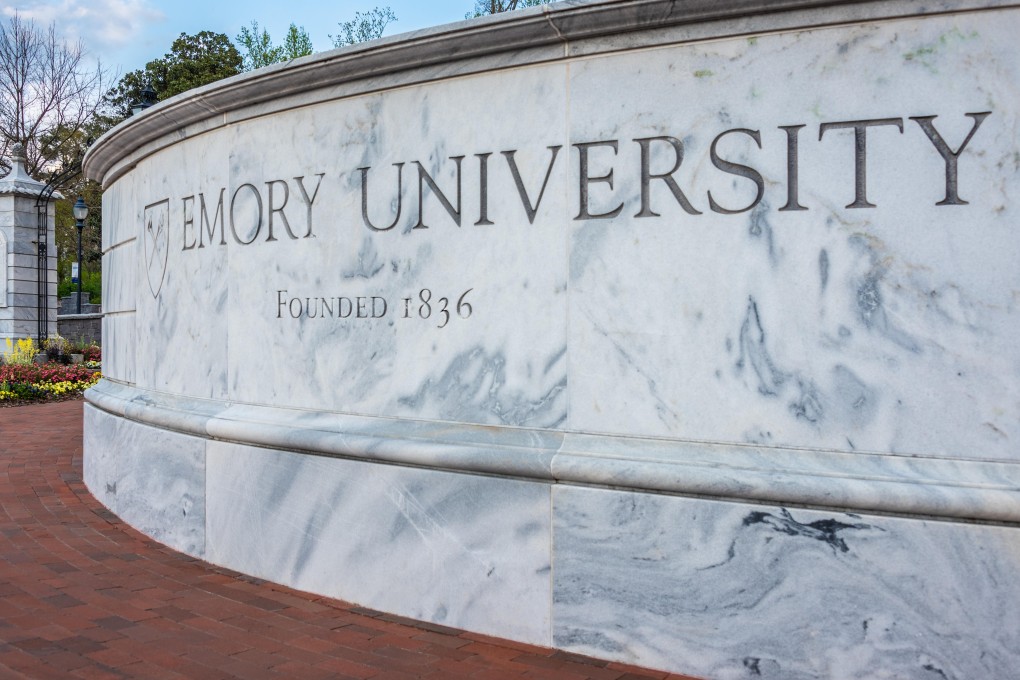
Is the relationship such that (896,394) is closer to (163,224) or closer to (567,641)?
(567,641)

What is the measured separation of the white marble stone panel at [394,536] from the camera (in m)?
3.32

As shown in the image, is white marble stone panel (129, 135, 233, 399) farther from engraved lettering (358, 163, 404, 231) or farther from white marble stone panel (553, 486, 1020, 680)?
white marble stone panel (553, 486, 1020, 680)

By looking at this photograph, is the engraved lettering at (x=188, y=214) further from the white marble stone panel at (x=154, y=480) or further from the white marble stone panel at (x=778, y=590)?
the white marble stone panel at (x=778, y=590)

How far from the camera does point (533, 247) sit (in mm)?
3402

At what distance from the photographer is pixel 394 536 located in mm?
3648

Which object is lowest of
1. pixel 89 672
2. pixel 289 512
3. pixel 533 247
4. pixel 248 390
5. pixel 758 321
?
pixel 89 672

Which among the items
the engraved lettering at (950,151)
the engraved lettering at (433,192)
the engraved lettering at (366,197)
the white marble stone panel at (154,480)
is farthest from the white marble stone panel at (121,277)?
the engraved lettering at (950,151)

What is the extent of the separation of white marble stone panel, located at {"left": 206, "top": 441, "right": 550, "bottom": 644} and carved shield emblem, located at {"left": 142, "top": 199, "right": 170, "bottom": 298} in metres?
1.34

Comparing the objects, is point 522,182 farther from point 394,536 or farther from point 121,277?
point 121,277

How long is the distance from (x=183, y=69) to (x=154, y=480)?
4285cm

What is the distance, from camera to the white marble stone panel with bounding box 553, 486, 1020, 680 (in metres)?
2.69

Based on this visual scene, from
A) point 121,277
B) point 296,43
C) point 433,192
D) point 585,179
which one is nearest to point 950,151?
point 585,179

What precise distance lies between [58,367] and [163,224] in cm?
1085

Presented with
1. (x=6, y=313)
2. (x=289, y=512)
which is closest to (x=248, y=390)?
(x=289, y=512)
